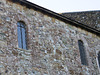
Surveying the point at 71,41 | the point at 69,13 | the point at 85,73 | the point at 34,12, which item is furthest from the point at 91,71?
the point at 69,13

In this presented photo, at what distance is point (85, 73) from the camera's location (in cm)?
1387

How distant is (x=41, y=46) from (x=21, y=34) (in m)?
1.10

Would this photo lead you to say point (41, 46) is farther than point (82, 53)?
No

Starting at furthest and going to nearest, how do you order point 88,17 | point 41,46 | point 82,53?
point 88,17 → point 82,53 → point 41,46

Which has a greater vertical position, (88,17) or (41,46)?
(88,17)

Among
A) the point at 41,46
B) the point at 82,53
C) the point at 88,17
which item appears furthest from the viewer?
the point at 88,17

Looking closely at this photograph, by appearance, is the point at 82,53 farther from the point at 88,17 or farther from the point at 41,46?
the point at 88,17

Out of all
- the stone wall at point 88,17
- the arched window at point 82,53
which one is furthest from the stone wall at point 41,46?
the stone wall at point 88,17

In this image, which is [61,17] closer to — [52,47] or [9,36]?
[52,47]

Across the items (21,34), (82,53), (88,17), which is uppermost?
(88,17)

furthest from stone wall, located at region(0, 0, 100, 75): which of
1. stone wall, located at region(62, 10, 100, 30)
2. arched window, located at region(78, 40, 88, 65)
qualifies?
stone wall, located at region(62, 10, 100, 30)

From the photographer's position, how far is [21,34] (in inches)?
478

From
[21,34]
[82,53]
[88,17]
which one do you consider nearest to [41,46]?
[21,34]

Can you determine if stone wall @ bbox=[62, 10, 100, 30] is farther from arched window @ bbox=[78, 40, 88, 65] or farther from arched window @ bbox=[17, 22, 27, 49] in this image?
arched window @ bbox=[17, 22, 27, 49]
